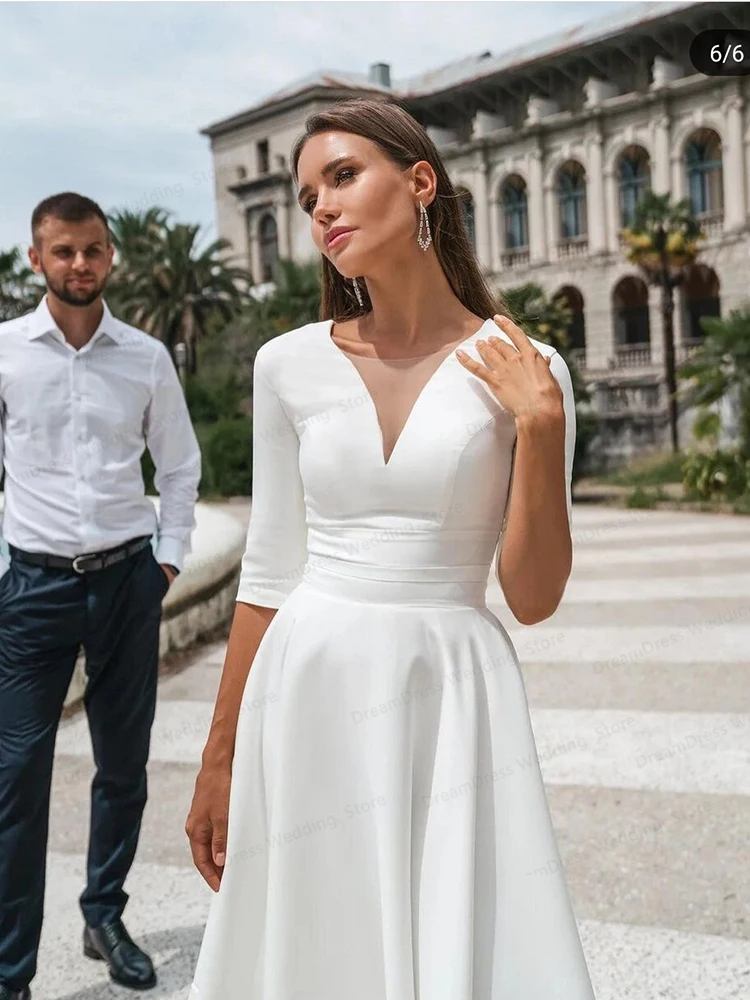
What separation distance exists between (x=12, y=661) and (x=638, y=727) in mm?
3189

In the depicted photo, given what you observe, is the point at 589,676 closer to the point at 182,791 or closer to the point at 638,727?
the point at 638,727

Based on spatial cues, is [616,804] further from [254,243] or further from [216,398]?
[254,243]

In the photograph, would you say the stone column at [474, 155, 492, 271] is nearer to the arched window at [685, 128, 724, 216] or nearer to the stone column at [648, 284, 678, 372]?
the stone column at [648, 284, 678, 372]

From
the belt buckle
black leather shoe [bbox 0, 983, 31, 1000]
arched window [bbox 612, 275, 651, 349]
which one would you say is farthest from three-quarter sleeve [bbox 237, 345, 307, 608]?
arched window [bbox 612, 275, 651, 349]

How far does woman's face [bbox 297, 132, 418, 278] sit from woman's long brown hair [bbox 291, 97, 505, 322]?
2cm

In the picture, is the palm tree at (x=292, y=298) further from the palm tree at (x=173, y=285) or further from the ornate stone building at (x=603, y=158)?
the ornate stone building at (x=603, y=158)

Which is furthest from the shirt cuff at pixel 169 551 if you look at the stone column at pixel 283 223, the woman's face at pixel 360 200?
the stone column at pixel 283 223

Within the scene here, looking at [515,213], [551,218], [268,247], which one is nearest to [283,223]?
[268,247]

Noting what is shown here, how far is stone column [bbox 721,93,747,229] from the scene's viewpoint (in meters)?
37.2

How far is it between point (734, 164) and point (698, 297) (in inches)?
193

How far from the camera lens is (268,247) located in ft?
169

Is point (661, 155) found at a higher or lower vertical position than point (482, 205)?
higher

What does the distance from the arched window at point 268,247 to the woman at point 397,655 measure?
5016cm

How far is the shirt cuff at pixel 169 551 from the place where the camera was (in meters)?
3.21
